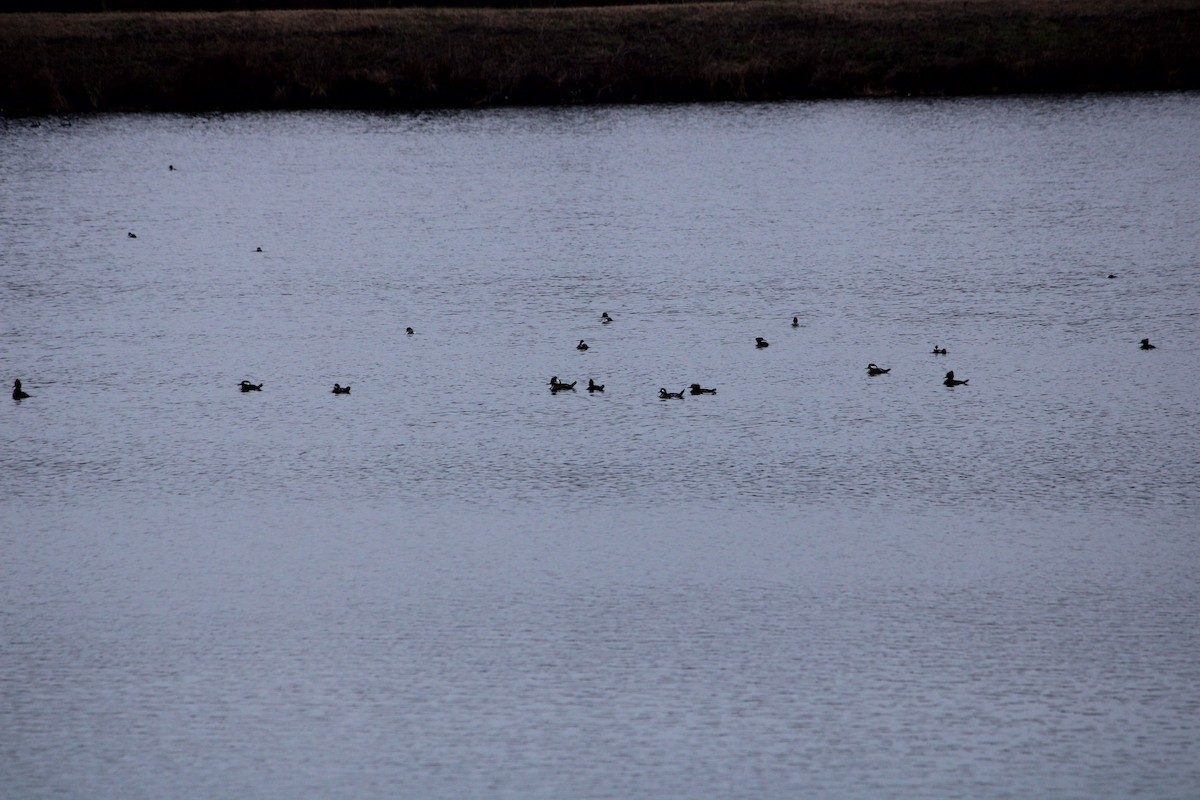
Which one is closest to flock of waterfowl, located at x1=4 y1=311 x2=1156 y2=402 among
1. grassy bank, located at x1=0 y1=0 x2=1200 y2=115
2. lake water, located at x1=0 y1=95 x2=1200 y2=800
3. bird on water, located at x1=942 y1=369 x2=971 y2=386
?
bird on water, located at x1=942 y1=369 x2=971 y2=386

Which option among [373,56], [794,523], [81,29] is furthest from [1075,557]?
[81,29]

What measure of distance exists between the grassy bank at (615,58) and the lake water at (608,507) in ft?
49.6

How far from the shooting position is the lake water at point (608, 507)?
26.9 ft

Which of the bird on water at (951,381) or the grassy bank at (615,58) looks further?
the grassy bank at (615,58)

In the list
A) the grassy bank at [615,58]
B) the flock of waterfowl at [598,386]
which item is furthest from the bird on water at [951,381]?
the grassy bank at [615,58]

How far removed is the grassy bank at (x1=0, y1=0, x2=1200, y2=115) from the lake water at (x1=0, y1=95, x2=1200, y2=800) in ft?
49.6

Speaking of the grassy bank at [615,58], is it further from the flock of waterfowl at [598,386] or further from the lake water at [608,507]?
the flock of waterfowl at [598,386]

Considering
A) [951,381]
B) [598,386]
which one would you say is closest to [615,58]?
[598,386]

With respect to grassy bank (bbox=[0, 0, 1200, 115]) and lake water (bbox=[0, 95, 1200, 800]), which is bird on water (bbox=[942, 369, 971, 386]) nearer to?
lake water (bbox=[0, 95, 1200, 800])

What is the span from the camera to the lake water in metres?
8.21

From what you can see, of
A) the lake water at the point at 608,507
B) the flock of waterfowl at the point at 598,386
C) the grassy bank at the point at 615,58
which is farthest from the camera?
the grassy bank at the point at 615,58

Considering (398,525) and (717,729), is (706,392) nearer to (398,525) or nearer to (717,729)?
(398,525)

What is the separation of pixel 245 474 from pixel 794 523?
16.2 feet

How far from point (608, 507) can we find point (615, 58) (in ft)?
99.3
